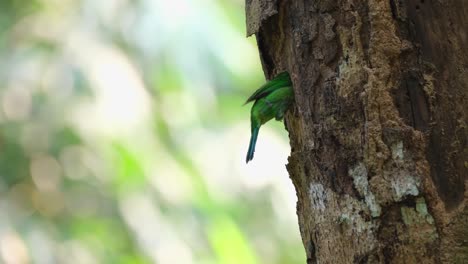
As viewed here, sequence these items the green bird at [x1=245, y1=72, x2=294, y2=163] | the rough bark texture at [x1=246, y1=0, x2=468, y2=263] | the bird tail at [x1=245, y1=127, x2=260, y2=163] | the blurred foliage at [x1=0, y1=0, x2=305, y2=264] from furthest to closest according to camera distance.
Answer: the blurred foliage at [x1=0, y1=0, x2=305, y2=264] → the bird tail at [x1=245, y1=127, x2=260, y2=163] → the green bird at [x1=245, y1=72, x2=294, y2=163] → the rough bark texture at [x1=246, y1=0, x2=468, y2=263]

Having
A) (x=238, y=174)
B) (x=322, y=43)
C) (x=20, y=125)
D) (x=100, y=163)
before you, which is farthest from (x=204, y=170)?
(x=322, y=43)

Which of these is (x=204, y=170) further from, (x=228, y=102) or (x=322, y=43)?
(x=322, y=43)

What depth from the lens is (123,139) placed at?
232 inches

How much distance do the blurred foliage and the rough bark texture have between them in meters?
3.70

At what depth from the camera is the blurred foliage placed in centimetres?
586

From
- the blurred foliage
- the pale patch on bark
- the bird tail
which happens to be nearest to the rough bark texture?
the pale patch on bark

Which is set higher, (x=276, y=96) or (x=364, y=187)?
(x=276, y=96)

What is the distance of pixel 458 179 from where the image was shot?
190cm

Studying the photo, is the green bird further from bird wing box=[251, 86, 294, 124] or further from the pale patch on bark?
the pale patch on bark

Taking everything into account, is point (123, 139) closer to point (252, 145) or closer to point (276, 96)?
point (252, 145)

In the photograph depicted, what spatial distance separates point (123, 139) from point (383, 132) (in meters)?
4.12

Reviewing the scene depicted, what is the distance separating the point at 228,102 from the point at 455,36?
16.8 feet

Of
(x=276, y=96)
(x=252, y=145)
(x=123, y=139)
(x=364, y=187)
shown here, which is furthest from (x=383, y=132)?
(x=123, y=139)

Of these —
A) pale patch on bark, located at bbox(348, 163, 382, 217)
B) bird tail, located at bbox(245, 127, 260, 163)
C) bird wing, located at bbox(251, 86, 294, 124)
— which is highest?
bird wing, located at bbox(251, 86, 294, 124)
